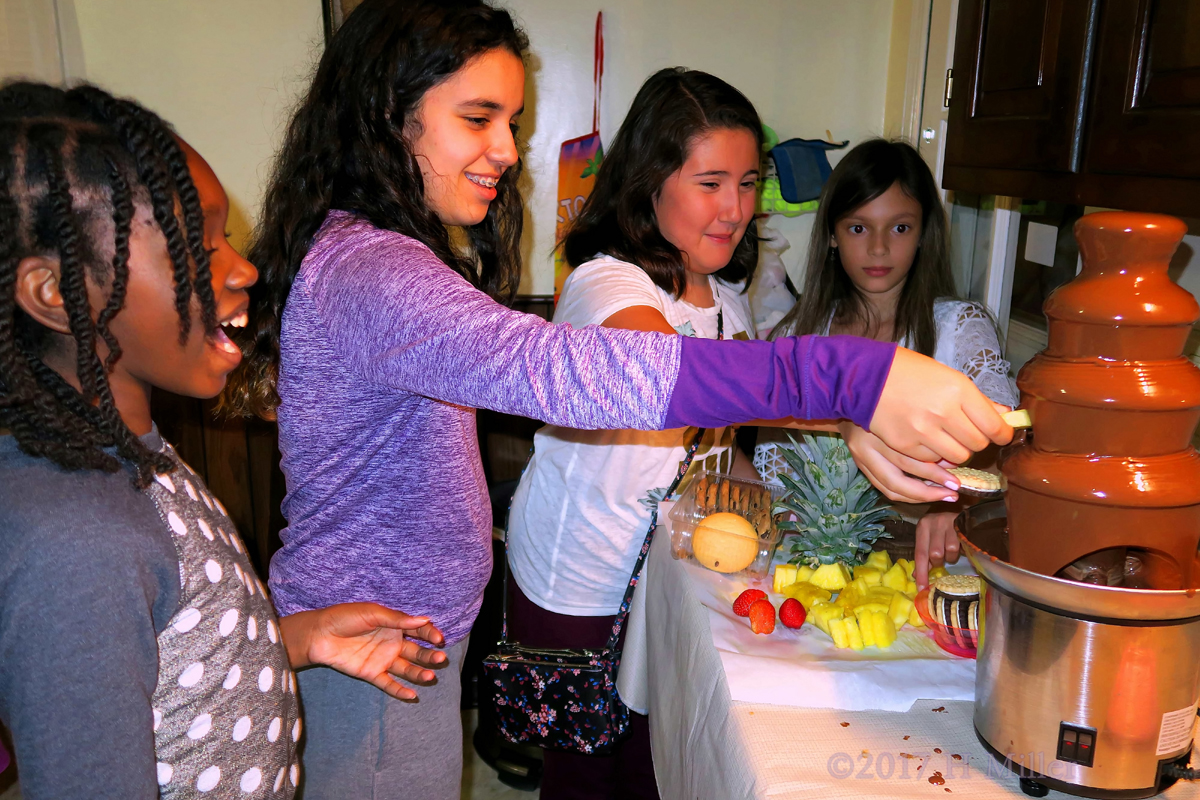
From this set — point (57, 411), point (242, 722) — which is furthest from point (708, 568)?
point (57, 411)

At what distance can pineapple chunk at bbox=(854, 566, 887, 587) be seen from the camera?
1382 millimetres

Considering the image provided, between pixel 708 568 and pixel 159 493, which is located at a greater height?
pixel 159 493

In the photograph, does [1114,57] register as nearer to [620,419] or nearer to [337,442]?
[620,419]

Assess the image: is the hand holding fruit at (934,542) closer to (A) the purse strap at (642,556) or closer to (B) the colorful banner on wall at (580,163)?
(A) the purse strap at (642,556)

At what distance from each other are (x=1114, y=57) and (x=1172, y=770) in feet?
3.11

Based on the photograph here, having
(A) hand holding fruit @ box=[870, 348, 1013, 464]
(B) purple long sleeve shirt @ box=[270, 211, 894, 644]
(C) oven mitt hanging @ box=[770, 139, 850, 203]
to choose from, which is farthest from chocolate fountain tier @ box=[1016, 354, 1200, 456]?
(C) oven mitt hanging @ box=[770, 139, 850, 203]

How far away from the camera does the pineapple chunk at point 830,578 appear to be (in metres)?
1.39

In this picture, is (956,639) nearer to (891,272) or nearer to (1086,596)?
(1086,596)

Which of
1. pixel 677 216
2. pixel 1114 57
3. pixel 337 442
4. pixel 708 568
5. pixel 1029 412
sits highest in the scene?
Result: pixel 1114 57

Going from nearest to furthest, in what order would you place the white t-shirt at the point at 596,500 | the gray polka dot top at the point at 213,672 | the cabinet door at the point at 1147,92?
the gray polka dot top at the point at 213,672
the cabinet door at the point at 1147,92
the white t-shirt at the point at 596,500

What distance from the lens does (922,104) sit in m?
2.61

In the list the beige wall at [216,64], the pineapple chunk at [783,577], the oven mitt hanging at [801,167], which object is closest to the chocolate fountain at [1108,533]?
the pineapple chunk at [783,577]

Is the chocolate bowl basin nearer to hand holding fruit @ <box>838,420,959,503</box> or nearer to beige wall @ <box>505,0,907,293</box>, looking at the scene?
hand holding fruit @ <box>838,420,959,503</box>

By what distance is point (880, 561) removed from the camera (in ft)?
4.79
